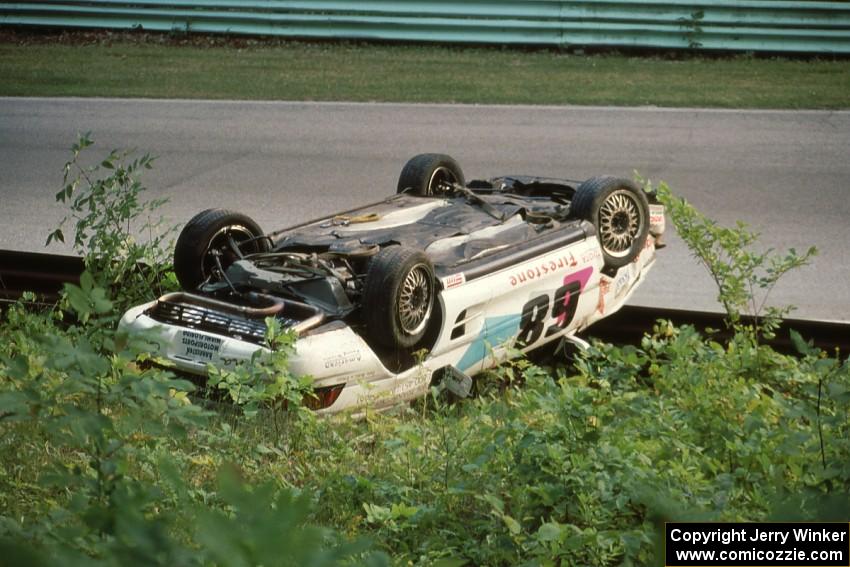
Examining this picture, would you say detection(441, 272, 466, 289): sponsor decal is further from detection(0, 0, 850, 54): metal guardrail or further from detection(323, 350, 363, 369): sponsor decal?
detection(0, 0, 850, 54): metal guardrail

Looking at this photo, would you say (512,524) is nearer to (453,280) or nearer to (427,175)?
(453,280)

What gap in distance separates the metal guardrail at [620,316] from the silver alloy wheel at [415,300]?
161cm

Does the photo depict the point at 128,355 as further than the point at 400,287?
No

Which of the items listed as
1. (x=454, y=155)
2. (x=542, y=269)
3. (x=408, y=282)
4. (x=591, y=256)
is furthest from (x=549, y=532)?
(x=454, y=155)

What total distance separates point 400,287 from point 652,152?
654 centimetres

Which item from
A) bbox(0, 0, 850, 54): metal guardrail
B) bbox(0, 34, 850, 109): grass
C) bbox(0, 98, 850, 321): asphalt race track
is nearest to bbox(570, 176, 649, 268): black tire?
bbox(0, 98, 850, 321): asphalt race track

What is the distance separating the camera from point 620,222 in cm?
724

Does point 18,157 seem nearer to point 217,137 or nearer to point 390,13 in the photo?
point 217,137

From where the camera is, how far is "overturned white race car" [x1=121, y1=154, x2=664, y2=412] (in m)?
5.80

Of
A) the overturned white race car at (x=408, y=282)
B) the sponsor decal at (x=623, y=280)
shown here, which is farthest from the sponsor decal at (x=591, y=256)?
the sponsor decal at (x=623, y=280)

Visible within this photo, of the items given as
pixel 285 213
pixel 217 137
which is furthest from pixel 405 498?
pixel 217 137

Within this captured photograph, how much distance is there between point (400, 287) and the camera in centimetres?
583

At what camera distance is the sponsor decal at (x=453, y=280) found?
619 centimetres

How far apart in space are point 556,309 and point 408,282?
125cm
